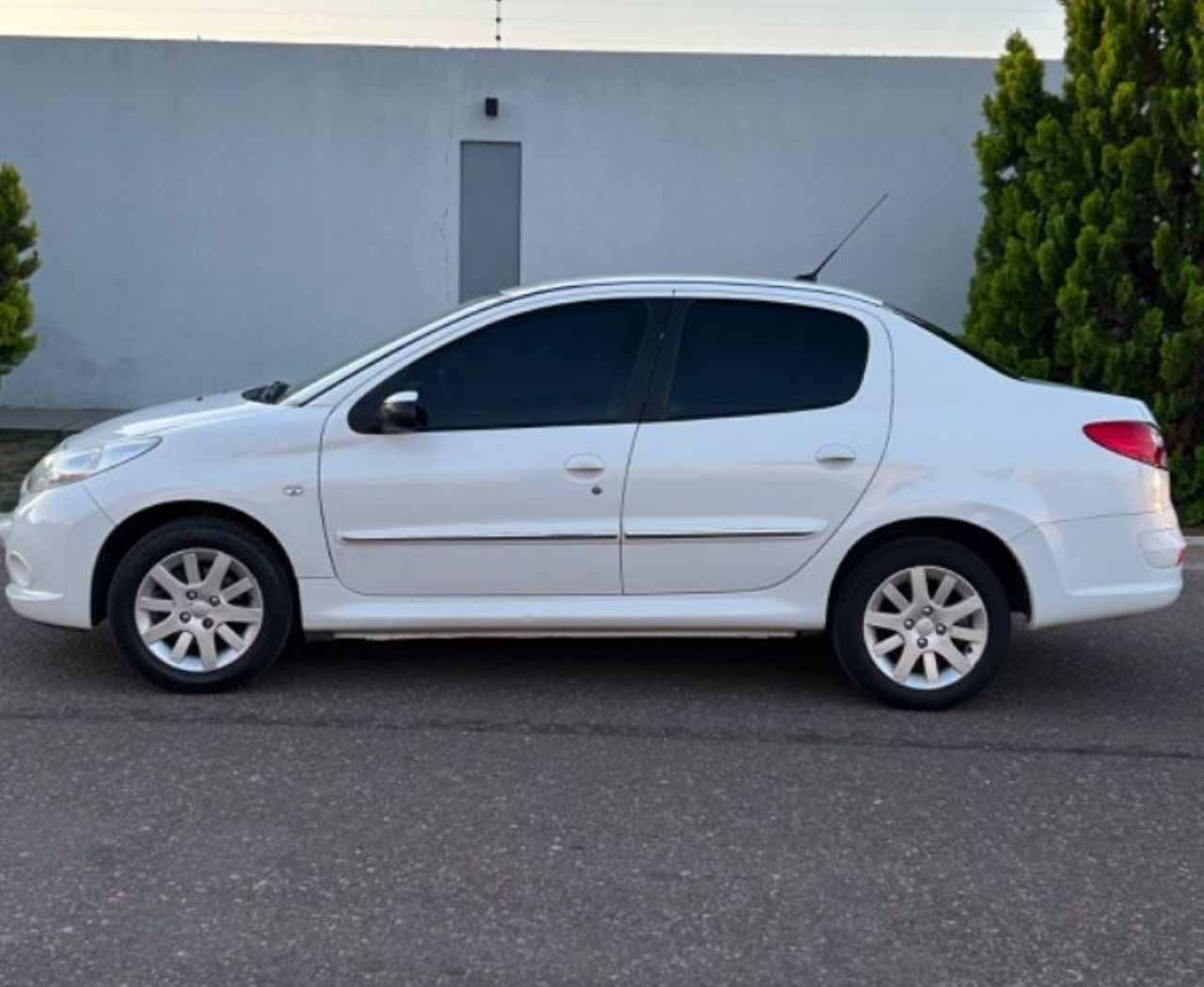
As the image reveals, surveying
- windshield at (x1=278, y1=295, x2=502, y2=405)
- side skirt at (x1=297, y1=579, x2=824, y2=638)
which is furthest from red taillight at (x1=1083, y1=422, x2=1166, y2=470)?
windshield at (x1=278, y1=295, x2=502, y2=405)

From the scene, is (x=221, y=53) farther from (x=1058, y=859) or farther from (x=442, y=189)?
(x=1058, y=859)

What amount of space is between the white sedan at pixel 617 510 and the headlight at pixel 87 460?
1 centimetres

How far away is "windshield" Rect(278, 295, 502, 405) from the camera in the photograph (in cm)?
590

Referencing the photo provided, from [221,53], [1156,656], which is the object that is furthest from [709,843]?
[221,53]

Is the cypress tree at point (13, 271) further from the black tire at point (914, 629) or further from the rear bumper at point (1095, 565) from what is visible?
the rear bumper at point (1095, 565)

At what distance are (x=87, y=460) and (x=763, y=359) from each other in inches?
106

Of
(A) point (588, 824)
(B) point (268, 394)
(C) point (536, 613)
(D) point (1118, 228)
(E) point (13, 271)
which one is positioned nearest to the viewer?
(A) point (588, 824)

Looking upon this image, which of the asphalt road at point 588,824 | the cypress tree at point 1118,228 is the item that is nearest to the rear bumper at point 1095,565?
the asphalt road at point 588,824

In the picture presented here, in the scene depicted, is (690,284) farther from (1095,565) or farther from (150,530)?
(150,530)

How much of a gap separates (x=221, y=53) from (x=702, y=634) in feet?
31.8

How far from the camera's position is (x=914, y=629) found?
5797mm

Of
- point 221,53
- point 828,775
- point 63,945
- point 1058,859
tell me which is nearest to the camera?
point 63,945

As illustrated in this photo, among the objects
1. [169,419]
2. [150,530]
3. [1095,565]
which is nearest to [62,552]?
[150,530]

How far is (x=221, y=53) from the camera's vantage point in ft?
44.3
